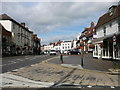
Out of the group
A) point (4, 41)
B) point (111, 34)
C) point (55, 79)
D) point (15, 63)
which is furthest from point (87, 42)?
point (55, 79)

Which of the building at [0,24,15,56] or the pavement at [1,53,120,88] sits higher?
the building at [0,24,15,56]

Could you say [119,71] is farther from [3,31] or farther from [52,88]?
[3,31]

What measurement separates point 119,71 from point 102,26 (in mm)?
15371

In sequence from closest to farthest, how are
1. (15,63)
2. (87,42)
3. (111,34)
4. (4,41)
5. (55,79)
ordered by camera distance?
(55,79)
(15,63)
(111,34)
(4,41)
(87,42)

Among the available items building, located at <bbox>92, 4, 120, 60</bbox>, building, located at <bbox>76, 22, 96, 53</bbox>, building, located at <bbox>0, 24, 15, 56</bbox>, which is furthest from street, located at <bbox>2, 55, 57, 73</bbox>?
building, located at <bbox>0, 24, 15, 56</bbox>

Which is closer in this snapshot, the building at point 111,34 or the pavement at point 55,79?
the pavement at point 55,79

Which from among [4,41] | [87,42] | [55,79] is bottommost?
[55,79]

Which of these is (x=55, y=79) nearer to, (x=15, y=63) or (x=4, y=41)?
(x=15, y=63)

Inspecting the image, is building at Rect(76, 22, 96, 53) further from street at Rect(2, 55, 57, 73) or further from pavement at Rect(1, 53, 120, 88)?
street at Rect(2, 55, 57, 73)

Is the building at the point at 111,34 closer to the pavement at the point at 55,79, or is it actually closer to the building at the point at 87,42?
the building at the point at 87,42

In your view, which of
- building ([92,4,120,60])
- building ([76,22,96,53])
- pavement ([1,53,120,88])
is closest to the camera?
pavement ([1,53,120,88])

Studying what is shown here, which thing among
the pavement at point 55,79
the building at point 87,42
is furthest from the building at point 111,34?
the pavement at point 55,79

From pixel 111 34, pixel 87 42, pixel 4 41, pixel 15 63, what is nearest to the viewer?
pixel 15 63

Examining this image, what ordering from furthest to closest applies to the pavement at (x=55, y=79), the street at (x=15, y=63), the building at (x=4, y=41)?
1. the building at (x=4, y=41)
2. the street at (x=15, y=63)
3. the pavement at (x=55, y=79)
